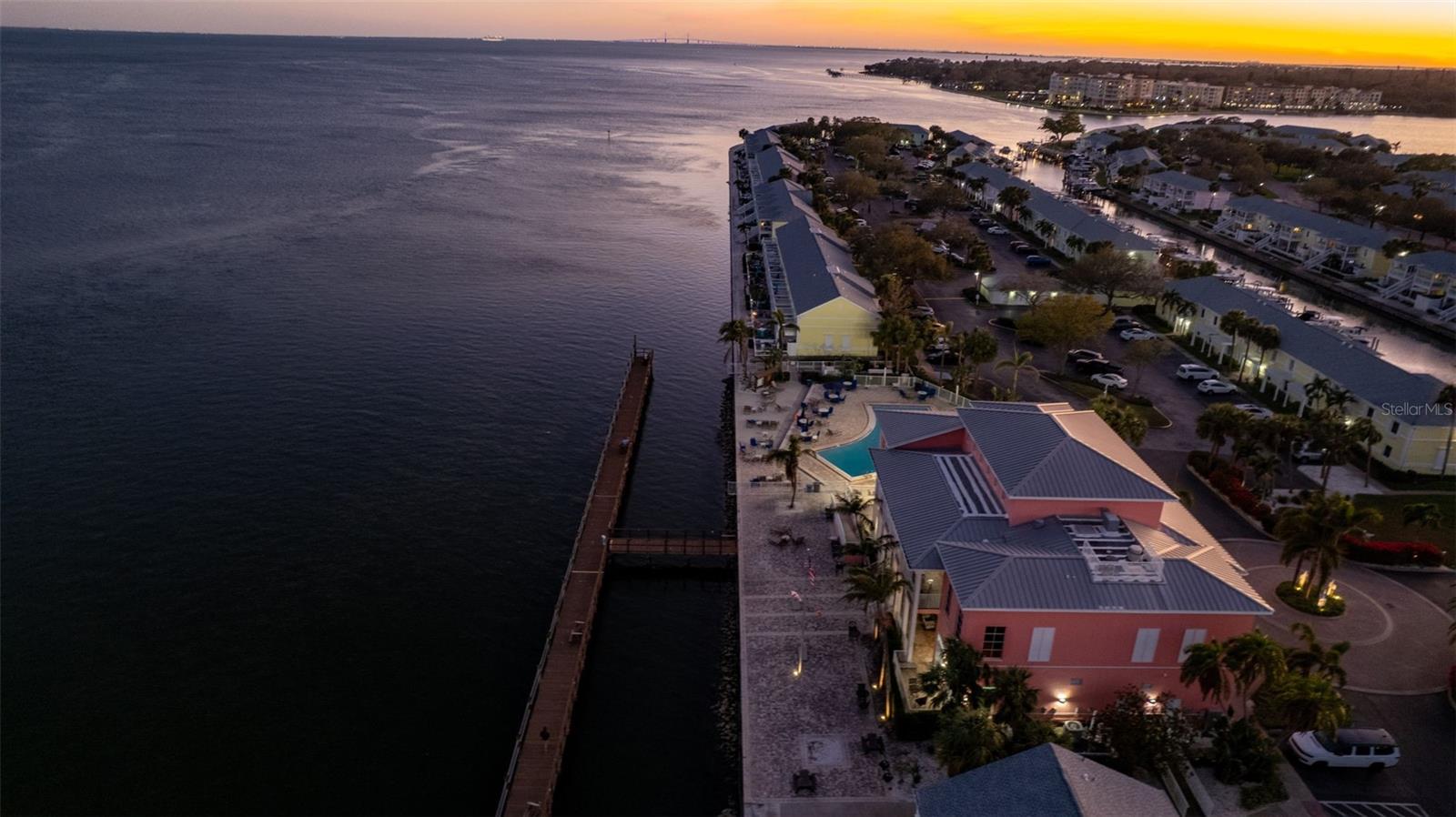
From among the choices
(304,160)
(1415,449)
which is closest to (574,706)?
(1415,449)

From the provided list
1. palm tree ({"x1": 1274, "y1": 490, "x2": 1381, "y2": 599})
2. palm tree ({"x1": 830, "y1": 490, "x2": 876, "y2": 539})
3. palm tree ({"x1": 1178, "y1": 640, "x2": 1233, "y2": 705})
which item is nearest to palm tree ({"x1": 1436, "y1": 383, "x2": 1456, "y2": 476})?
palm tree ({"x1": 1274, "y1": 490, "x2": 1381, "y2": 599})

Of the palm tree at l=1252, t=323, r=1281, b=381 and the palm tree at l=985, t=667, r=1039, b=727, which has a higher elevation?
the palm tree at l=1252, t=323, r=1281, b=381

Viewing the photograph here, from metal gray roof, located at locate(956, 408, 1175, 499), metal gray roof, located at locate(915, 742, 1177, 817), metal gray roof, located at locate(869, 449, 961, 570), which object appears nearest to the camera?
metal gray roof, located at locate(915, 742, 1177, 817)

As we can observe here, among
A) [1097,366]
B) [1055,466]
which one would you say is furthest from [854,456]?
[1097,366]

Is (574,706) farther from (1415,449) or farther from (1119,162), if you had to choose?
(1119,162)

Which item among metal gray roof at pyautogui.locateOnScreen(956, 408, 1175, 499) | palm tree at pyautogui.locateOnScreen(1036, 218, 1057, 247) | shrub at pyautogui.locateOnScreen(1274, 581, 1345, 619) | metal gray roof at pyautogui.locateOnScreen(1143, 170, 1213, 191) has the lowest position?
shrub at pyautogui.locateOnScreen(1274, 581, 1345, 619)

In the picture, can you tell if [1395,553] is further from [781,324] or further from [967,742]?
[781,324]

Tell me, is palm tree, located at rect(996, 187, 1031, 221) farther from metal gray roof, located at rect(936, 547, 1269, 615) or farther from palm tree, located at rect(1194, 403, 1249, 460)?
metal gray roof, located at rect(936, 547, 1269, 615)
